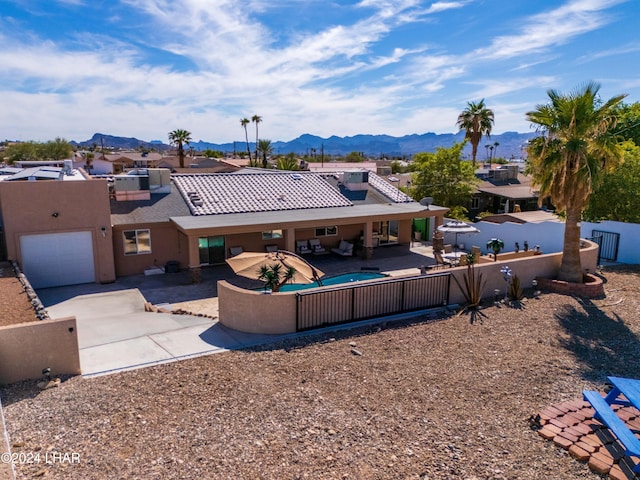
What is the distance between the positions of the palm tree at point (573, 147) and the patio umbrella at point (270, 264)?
30.8ft

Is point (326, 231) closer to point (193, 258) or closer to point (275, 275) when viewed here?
point (193, 258)

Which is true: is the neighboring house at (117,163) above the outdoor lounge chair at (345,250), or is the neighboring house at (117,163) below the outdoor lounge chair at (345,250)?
above

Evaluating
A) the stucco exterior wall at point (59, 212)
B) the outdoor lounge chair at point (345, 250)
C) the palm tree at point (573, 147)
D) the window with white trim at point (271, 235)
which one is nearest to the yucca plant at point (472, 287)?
the palm tree at point (573, 147)

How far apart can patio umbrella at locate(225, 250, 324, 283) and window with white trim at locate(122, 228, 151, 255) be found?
7.43m

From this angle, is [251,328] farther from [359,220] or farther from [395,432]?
[359,220]

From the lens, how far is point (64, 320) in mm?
10586

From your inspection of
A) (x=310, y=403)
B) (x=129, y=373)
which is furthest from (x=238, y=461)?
(x=129, y=373)

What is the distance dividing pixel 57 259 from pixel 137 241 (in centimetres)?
341

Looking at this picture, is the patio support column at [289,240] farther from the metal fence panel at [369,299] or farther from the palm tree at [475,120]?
the palm tree at [475,120]

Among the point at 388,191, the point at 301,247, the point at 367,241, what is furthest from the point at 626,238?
the point at 301,247

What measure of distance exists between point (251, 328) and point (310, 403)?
477 cm

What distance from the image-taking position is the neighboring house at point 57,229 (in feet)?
61.8

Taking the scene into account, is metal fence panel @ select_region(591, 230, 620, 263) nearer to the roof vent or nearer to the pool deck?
the pool deck

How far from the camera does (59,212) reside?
767 inches
